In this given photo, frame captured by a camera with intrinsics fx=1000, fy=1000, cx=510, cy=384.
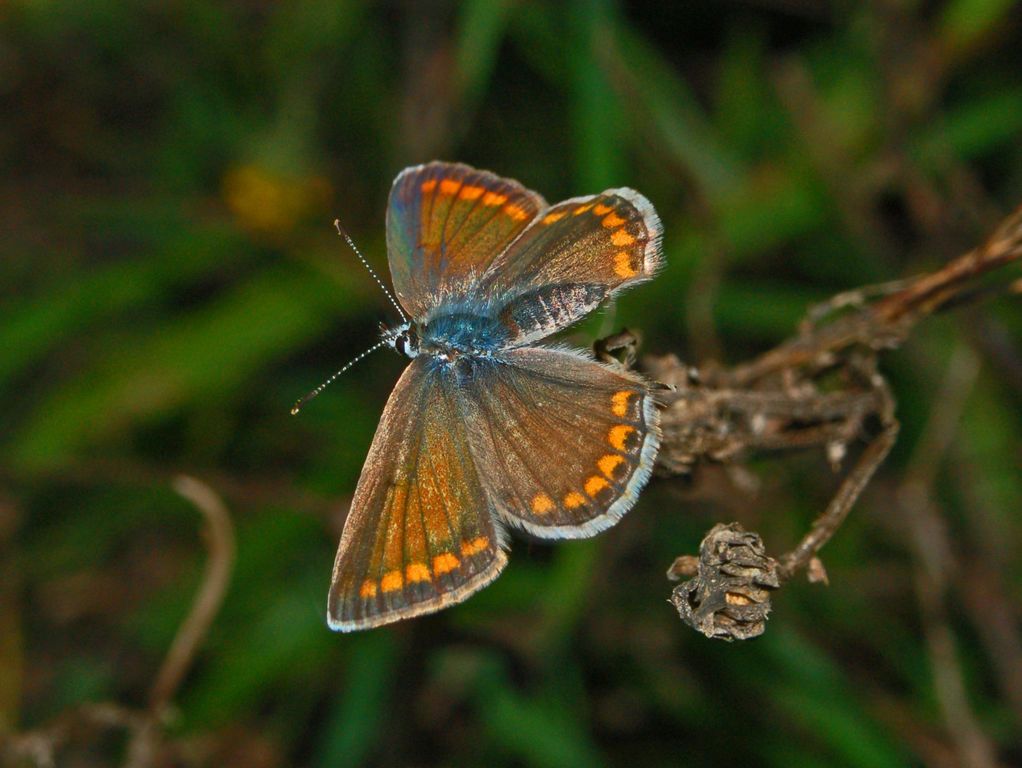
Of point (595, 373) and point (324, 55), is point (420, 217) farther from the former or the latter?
point (324, 55)

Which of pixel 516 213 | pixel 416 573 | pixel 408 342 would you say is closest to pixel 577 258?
pixel 516 213

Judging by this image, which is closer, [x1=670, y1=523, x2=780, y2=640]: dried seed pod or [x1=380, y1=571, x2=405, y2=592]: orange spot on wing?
[x1=670, y1=523, x2=780, y2=640]: dried seed pod

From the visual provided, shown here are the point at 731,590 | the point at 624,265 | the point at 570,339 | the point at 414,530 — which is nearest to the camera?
the point at 731,590

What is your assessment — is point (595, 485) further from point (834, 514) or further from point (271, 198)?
point (271, 198)

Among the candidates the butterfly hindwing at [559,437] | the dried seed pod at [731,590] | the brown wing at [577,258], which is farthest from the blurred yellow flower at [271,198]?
the dried seed pod at [731,590]

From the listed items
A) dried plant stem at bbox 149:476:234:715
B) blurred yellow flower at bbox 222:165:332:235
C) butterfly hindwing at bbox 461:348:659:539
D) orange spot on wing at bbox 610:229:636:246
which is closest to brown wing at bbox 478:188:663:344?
orange spot on wing at bbox 610:229:636:246

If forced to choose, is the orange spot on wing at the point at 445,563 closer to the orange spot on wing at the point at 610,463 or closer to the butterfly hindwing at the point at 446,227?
the orange spot on wing at the point at 610,463

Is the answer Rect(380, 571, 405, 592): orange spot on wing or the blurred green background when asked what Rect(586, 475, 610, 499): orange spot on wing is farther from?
the blurred green background
